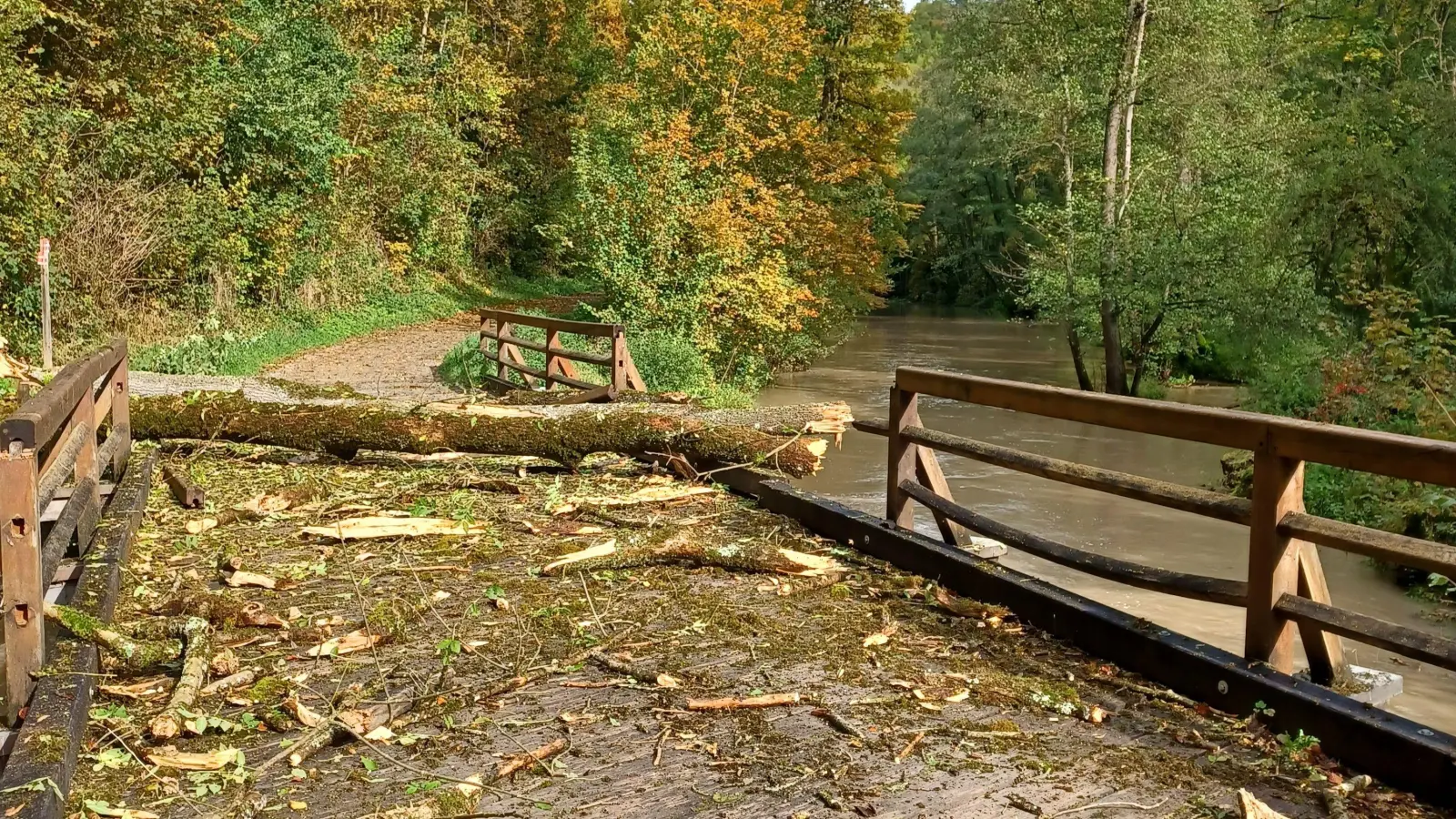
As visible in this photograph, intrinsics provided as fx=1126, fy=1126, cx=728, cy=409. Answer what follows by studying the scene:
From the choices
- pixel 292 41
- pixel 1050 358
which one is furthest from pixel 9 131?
pixel 1050 358

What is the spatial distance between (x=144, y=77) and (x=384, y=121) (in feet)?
32.8

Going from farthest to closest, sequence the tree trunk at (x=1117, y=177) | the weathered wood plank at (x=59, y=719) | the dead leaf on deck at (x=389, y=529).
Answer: the tree trunk at (x=1117, y=177)
the dead leaf on deck at (x=389, y=529)
the weathered wood plank at (x=59, y=719)

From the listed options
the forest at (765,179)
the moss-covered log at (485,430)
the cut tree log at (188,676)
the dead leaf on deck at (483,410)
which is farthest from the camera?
the forest at (765,179)

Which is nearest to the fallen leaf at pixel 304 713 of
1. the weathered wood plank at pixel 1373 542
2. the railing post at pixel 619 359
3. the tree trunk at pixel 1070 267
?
the weathered wood plank at pixel 1373 542

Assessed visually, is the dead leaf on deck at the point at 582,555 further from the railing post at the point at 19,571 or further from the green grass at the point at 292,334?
the green grass at the point at 292,334

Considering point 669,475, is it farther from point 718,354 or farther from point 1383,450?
point 718,354

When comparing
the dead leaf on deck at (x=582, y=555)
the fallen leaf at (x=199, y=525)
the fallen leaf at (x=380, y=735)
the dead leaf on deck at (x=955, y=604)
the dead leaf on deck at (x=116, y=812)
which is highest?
the dead leaf on deck at (x=955, y=604)

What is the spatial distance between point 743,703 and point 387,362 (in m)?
17.2

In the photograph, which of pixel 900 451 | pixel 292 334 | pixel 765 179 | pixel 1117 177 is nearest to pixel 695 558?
pixel 900 451

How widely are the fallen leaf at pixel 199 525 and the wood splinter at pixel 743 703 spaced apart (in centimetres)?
389

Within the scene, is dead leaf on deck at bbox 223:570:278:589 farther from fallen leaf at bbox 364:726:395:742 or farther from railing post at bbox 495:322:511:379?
railing post at bbox 495:322:511:379

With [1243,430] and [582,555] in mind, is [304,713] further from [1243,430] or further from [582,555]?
[1243,430]

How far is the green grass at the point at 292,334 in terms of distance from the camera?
17.0m

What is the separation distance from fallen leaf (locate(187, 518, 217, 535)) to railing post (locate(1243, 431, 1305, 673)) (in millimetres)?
5547
